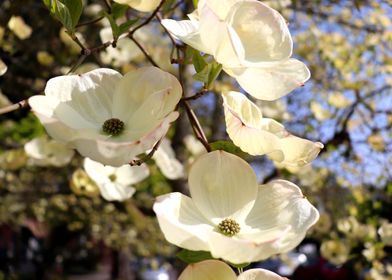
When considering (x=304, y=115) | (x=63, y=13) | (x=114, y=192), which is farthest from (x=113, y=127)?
(x=304, y=115)

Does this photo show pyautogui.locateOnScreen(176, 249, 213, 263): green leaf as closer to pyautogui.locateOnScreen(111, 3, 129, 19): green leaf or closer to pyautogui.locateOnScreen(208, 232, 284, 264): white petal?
pyautogui.locateOnScreen(208, 232, 284, 264): white petal

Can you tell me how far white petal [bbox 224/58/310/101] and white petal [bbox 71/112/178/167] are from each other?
105 millimetres

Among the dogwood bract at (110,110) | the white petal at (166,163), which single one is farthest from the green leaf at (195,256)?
the white petal at (166,163)

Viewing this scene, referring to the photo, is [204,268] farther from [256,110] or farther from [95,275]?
[95,275]

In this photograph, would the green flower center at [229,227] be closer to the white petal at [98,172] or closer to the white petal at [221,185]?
the white petal at [221,185]

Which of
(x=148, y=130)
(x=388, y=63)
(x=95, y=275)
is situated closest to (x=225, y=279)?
(x=148, y=130)

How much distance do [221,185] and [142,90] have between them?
11 centimetres

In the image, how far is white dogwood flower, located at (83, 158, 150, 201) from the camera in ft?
3.24

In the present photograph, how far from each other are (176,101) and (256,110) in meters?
0.09

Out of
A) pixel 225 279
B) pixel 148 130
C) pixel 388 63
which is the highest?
pixel 148 130

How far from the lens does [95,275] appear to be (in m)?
10.8

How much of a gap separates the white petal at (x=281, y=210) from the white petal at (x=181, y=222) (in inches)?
1.6

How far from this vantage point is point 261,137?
0.45m

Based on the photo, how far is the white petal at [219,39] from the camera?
1.39 feet
